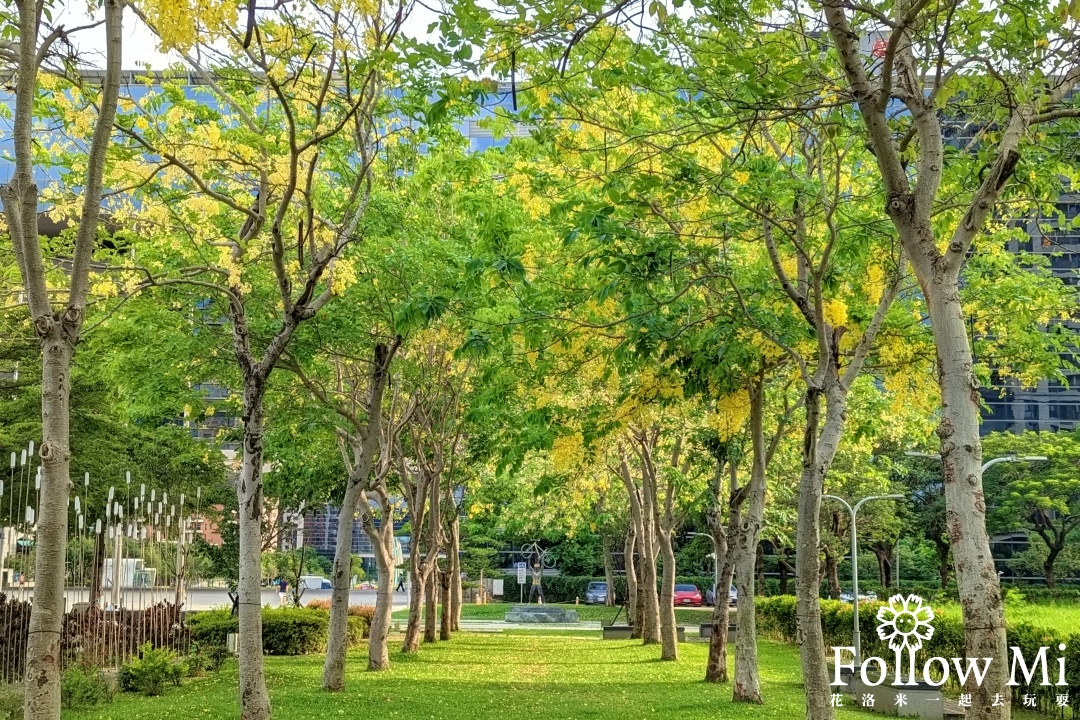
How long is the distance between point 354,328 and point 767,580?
149 feet

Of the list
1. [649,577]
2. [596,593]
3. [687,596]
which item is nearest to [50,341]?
[649,577]

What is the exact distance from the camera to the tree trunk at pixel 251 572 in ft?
31.8

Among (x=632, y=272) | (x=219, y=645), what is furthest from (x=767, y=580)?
(x=632, y=272)

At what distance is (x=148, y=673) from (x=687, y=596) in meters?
40.6

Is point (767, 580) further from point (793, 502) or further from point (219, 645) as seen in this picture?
point (219, 645)

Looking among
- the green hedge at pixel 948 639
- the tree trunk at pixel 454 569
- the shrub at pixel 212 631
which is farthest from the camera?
the tree trunk at pixel 454 569

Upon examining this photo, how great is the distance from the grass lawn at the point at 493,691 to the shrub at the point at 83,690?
7.8 inches

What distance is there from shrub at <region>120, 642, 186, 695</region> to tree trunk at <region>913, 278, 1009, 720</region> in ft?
39.5

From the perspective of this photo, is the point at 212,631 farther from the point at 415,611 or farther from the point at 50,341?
the point at 50,341

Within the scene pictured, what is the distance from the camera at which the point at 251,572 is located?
10047 millimetres

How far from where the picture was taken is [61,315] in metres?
5.57

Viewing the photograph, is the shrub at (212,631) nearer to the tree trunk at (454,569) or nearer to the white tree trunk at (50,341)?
the tree trunk at (454,569)

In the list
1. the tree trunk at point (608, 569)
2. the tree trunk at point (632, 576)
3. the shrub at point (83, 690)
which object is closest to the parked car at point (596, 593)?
the tree trunk at point (608, 569)

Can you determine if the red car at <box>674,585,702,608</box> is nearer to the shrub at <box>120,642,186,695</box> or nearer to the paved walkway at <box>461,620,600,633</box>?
the paved walkway at <box>461,620,600,633</box>
